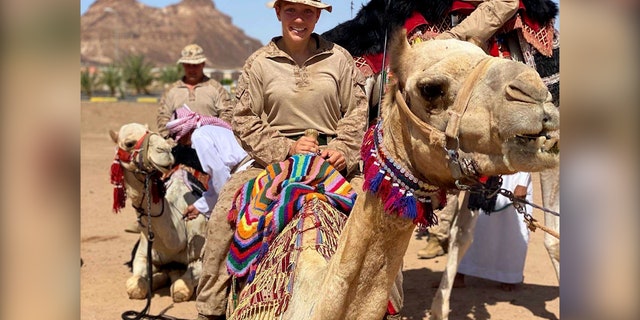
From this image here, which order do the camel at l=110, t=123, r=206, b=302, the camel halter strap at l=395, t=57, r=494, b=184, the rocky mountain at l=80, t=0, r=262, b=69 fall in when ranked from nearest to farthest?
the camel halter strap at l=395, t=57, r=494, b=184 → the camel at l=110, t=123, r=206, b=302 → the rocky mountain at l=80, t=0, r=262, b=69

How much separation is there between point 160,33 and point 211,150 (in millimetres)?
128087

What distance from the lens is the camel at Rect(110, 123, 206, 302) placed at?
6.53 metres

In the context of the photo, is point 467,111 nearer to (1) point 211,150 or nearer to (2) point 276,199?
(2) point 276,199

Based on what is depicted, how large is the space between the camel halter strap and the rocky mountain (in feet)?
362

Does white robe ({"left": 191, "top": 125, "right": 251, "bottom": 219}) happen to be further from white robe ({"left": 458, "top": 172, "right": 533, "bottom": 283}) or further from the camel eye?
the camel eye

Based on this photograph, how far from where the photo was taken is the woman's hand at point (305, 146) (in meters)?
3.95

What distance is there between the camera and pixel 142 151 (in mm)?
6488

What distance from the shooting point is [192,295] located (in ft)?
23.7

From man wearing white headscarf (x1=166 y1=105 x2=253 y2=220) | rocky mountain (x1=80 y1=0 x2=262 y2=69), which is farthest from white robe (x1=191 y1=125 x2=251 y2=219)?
rocky mountain (x1=80 y1=0 x2=262 y2=69)

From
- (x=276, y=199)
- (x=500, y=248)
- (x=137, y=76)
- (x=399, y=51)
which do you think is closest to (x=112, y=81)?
(x=137, y=76)

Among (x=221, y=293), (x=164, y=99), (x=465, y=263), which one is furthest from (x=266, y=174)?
(x=164, y=99)

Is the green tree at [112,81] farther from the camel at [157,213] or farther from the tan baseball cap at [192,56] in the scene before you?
the camel at [157,213]

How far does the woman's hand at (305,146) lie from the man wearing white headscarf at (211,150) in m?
2.38

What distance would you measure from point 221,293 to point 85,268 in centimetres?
448
